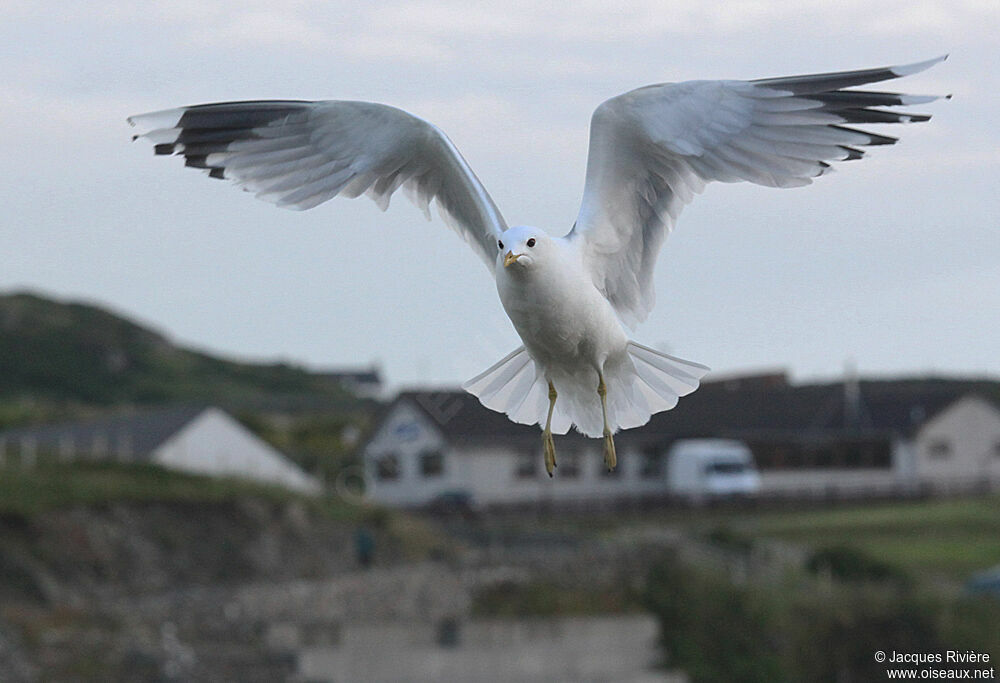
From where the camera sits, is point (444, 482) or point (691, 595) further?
point (444, 482)

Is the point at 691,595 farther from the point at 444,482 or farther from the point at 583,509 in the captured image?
the point at 444,482

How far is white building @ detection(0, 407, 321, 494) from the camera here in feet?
97.3

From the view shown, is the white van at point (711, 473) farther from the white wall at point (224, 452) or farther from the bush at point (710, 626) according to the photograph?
the bush at point (710, 626)

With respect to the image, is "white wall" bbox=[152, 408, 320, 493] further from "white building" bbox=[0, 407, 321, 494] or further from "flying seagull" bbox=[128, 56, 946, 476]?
"flying seagull" bbox=[128, 56, 946, 476]

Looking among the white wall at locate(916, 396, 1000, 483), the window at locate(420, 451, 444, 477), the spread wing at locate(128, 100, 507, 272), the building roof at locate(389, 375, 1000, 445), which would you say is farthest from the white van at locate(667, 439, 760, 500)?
the spread wing at locate(128, 100, 507, 272)

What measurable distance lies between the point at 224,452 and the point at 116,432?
228 cm

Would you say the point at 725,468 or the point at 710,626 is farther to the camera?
the point at 725,468

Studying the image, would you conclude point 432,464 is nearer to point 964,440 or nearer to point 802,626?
point 964,440

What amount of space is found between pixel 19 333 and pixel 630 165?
6249cm

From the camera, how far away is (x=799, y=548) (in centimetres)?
2692

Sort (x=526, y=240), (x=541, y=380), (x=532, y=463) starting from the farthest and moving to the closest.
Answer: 1. (x=532, y=463)
2. (x=541, y=380)
3. (x=526, y=240)

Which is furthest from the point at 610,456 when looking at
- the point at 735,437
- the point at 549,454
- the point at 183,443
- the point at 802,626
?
the point at 735,437

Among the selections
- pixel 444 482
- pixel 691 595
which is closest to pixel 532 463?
pixel 444 482

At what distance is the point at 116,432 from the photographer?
104 ft
